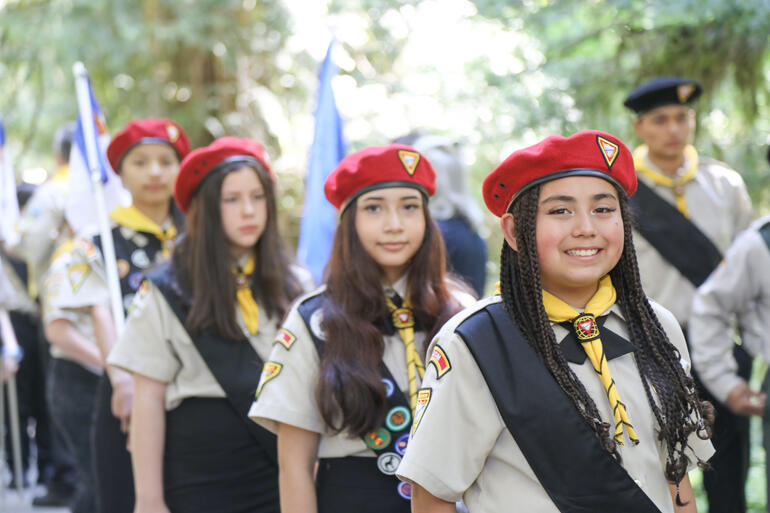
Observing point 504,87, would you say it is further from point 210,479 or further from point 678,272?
point 210,479

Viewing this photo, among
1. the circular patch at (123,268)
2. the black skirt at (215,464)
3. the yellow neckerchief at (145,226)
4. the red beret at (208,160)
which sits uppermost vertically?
the red beret at (208,160)

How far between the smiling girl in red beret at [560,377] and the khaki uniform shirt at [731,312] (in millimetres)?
1800

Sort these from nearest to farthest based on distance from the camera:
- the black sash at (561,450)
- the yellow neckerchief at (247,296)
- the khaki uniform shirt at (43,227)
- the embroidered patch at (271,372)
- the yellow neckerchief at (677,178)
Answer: the black sash at (561,450), the embroidered patch at (271,372), the yellow neckerchief at (247,296), the yellow neckerchief at (677,178), the khaki uniform shirt at (43,227)

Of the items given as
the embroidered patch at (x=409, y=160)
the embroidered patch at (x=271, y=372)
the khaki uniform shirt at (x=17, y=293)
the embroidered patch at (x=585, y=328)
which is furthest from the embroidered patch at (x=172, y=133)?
the khaki uniform shirt at (x=17, y=293)

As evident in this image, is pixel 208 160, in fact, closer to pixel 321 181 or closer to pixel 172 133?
pixel 172 133

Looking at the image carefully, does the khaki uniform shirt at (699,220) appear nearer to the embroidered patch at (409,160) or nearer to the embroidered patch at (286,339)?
the embroidered patch at (409,160)

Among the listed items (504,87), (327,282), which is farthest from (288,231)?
(327,282)

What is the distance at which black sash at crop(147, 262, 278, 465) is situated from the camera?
351 cm

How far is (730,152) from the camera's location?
5.56 m

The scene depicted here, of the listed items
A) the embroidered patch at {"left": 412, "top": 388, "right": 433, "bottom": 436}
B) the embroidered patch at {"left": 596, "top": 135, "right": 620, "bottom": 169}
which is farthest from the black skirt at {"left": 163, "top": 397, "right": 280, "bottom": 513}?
the embroidered patch at {"left": 596, "top": 135, "right": 620, "bottom": 169}

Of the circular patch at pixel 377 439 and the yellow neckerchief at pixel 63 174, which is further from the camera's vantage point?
the yellow neckerchief at pixel 63 174

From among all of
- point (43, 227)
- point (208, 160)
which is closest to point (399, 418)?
point (208, 160)

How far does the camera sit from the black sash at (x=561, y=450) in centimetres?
214

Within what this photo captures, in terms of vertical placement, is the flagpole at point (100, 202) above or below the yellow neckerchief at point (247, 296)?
above
